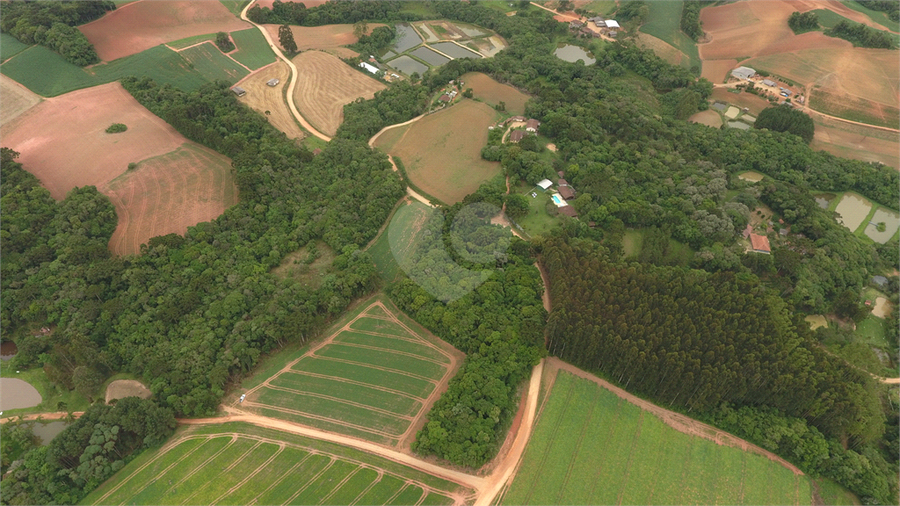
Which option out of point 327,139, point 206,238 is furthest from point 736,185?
point 206,238

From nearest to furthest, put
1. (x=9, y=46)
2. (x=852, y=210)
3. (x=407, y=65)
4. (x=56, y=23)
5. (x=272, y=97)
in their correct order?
(x=852, y=210), (x=272, y=97), (x=9, y=46), (x=56, y=23), (x=407, y=65)

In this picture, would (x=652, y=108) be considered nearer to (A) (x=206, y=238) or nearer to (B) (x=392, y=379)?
(B) (x=392, y=379)

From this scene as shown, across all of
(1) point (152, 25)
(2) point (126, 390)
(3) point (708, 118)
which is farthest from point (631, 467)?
(1) point (152, 25)

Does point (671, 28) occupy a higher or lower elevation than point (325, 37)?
lower

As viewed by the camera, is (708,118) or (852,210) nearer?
(852,210)

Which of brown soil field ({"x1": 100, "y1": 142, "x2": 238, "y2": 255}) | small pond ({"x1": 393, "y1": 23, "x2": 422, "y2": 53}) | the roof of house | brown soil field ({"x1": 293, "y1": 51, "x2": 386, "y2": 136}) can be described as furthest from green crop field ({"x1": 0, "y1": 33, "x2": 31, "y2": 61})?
the roof of house

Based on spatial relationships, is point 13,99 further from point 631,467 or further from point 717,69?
point 717,69

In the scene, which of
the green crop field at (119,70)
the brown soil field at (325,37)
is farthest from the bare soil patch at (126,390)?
the brown soil field at (325,37)
